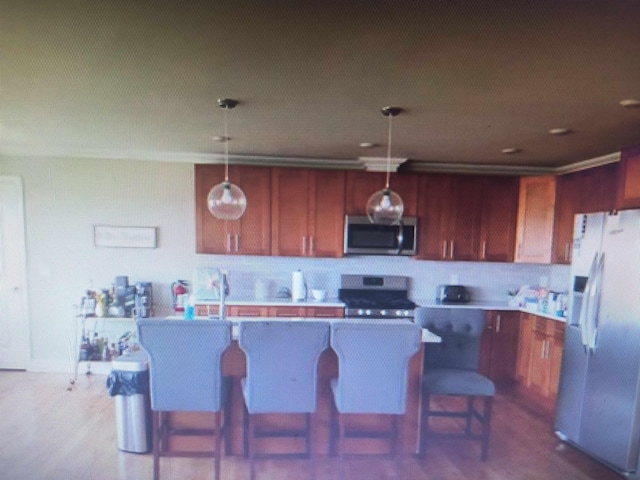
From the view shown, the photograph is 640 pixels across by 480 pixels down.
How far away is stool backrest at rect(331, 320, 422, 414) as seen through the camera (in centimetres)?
203

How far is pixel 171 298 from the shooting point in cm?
400

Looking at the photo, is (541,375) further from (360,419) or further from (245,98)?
(245,98)

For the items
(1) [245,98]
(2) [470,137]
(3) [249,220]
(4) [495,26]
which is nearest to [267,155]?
(3) [249,220]

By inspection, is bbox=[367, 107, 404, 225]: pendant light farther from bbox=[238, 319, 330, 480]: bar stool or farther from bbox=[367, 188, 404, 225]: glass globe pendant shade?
bbox=[238, 319, 330, 480]: bar stool

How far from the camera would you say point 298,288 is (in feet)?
12.9

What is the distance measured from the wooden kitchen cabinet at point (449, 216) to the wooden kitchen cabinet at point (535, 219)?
0.45 meters

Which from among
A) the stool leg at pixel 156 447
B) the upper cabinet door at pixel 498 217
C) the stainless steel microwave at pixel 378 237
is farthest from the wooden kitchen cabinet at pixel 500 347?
the stool leg at pixel 156 447

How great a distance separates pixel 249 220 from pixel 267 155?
0.72 m

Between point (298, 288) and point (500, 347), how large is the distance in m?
2.23

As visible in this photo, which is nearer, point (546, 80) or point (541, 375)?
point (546, 80)

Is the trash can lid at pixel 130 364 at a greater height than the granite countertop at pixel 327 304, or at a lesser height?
lesser

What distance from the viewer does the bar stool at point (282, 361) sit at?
2.02 metres

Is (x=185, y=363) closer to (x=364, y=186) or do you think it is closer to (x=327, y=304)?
(x=327, y=304)

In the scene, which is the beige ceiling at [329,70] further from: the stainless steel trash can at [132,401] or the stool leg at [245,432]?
the stool leg at [245,432]
